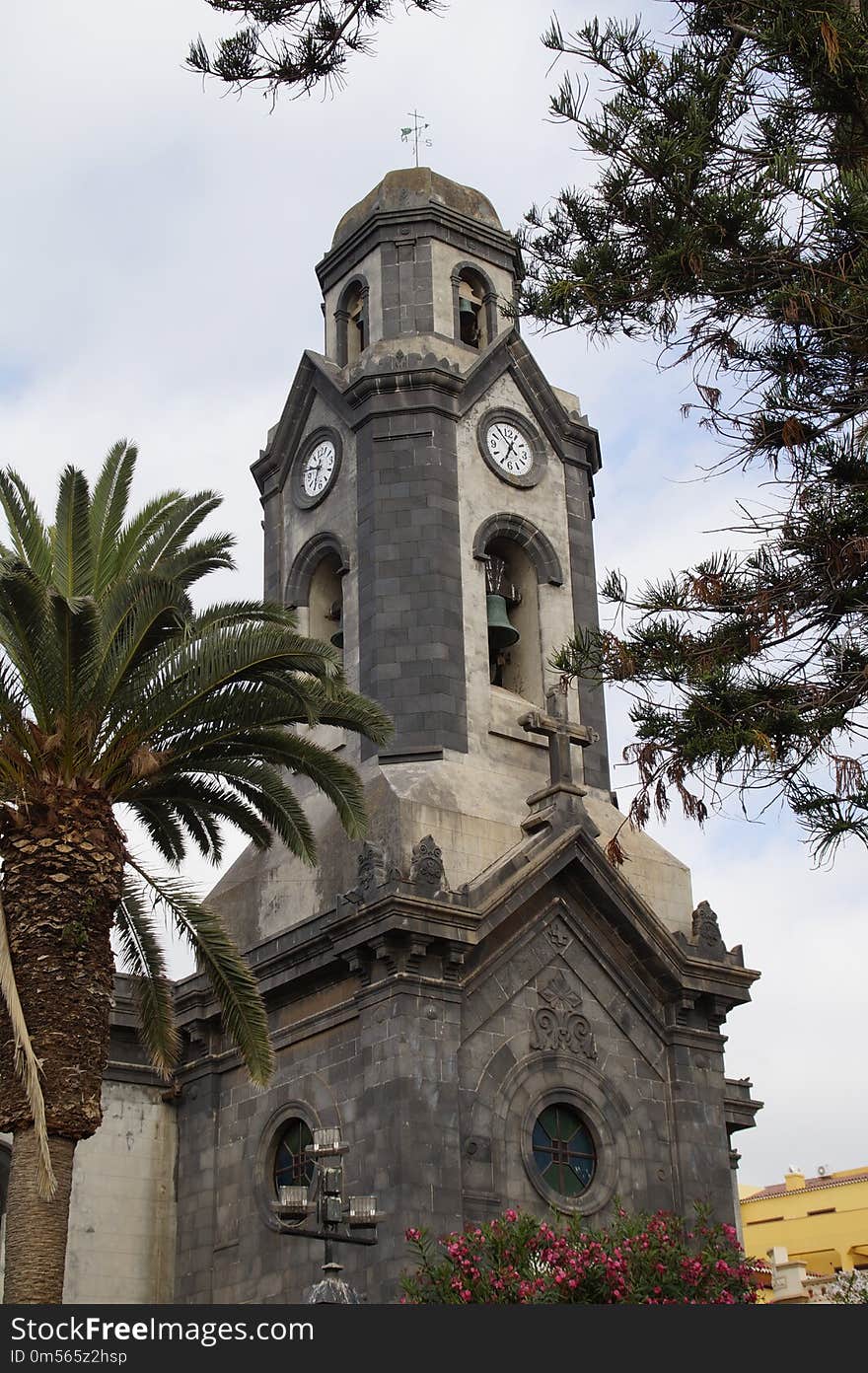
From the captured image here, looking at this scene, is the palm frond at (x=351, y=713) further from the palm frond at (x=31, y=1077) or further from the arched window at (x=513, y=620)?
the arched window at (x=513, y=620)

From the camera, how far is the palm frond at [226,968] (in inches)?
778

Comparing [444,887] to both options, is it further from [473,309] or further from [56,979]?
[473,309]

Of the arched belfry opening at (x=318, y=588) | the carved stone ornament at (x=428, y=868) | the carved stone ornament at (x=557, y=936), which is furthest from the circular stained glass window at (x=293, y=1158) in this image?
the arched belfry opening at (x=318, y=588)

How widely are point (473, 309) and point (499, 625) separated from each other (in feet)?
21.5

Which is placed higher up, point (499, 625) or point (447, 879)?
point (499, 625)

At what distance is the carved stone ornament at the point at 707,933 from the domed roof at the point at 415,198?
12987 millimetres

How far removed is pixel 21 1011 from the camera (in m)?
17.9

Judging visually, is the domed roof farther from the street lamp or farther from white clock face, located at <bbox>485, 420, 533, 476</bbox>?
the street lamp

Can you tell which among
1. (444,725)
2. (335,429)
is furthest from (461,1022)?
(335,429)

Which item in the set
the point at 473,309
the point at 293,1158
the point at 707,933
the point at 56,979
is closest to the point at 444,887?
the point at 293,1158

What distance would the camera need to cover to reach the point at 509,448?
1222 inches

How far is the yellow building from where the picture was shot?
1970 inches

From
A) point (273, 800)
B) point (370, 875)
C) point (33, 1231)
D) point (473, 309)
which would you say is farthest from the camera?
point (473, 309)

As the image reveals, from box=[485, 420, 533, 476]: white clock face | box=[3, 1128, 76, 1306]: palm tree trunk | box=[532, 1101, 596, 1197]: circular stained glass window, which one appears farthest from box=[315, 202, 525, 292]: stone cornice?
box=[3, 1128, 76, 1306]: palm tree trunk
